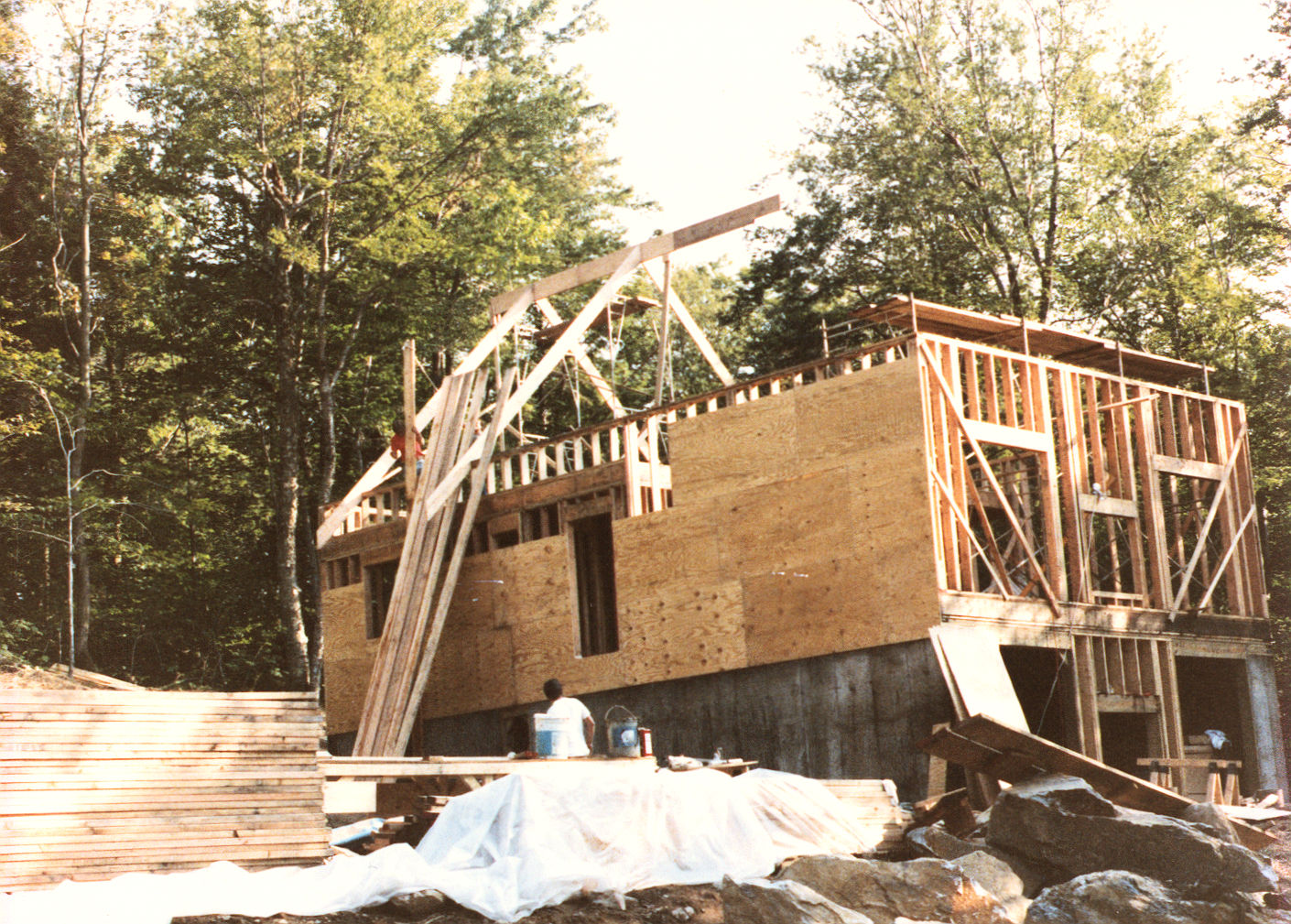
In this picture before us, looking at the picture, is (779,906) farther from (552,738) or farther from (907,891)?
(552,738)

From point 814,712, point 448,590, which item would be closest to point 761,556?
point 814,712

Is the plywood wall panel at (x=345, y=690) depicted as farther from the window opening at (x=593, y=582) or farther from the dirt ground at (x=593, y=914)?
the dirt ground at (x=593, y=914)

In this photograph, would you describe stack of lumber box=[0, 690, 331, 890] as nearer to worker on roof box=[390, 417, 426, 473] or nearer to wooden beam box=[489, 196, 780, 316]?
wooden beam box=[489, 196, 780, 316]

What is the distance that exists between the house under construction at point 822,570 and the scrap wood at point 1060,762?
277 cm

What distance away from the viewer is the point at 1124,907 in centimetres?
883

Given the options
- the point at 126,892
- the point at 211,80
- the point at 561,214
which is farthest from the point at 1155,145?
the point at 126,892

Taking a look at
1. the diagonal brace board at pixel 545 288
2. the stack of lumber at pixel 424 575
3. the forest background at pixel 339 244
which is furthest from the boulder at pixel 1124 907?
the forest background at pixel 339 244

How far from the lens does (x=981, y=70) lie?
31.4 meters

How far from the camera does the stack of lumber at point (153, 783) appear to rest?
29.9 ft

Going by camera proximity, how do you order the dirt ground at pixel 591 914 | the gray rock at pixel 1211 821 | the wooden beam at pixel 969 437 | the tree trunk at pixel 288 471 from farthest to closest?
the tree trunk at pixel 288 471
the wooden beam at pixel 969 437
the gray rock at pixel 1211 821
the dirt ground at pixel 591 914

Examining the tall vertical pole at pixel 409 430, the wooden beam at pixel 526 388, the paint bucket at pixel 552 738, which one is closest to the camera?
the paint bucket at pixel 552 738

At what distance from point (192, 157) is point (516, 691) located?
48.6 feet

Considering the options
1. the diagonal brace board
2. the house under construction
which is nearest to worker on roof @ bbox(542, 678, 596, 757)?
the house under construction

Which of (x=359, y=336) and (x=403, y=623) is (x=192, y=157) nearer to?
(x=359, y=336)
